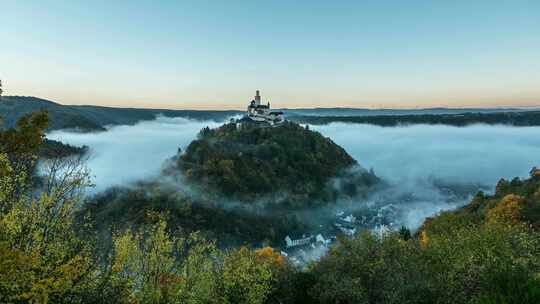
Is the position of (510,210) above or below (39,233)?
below

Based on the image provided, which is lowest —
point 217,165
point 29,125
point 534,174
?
point 217,165

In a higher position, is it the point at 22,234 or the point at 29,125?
the point at 29,125

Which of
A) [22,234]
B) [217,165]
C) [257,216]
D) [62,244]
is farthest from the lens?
[217,165]

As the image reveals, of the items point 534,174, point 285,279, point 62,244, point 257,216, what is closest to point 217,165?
point 257,216

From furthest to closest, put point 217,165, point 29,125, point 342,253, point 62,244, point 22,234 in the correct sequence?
point 217,165
point 342,253
point 62,244
point 22,234
point 29,125

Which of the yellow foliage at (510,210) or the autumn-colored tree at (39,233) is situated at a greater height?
the autumn-colored tree at (39,233)

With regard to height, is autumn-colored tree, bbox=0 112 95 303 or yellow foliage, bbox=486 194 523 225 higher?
autumn-colored tree, bbox=0 112 95 303

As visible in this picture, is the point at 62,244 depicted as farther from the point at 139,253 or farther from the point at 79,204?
the point at 139,253

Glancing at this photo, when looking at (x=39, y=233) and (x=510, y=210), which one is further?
(x=510, y=210)

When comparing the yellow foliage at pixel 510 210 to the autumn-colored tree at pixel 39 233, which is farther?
the yellow foliage at pixel 510 210

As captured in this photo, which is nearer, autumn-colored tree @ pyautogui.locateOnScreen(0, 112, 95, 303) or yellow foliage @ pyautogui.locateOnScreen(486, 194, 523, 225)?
autumn-colored tree @ pyautogui.locateOnScreen(0, 112, 95, 303)

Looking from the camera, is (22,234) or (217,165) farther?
(217,165)
